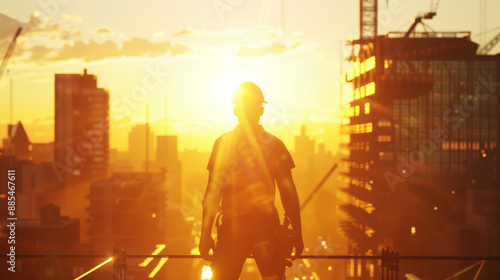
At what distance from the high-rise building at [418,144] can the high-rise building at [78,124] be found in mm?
79953

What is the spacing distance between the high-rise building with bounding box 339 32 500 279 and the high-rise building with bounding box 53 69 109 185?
7995 centimetres

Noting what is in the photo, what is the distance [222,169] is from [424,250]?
9410 cm

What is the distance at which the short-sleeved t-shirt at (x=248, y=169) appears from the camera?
498cm

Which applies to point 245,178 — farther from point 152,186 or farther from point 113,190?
point 152,186

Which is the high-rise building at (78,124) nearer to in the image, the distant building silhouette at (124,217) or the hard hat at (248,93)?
the distant building silhouette at (124,217)

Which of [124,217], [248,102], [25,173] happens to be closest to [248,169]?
[248,102]

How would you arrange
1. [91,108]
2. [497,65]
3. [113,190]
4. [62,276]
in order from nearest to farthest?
[62,276] < [113,190] < [497,65] < [91,108]

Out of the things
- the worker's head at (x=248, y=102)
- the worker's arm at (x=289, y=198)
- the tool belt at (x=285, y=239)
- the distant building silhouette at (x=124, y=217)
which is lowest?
the distant building silhouette at (x=124, y=217)

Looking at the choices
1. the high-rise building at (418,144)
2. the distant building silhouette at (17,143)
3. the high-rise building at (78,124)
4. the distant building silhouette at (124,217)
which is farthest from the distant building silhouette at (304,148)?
the distant building silhouette at (17,143)

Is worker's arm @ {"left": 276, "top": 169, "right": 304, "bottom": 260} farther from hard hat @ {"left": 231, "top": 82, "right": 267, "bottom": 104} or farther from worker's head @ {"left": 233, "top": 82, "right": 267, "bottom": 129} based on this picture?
hard hat @ {"left": 231, "top": 82, "right": 267, "bottom": 104}

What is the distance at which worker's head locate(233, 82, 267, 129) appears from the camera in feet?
16.8

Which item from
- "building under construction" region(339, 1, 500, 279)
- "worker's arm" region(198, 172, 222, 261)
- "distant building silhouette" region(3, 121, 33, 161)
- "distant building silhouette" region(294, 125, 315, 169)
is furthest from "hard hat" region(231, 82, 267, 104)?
"distant building silhouette" region(294, 125, 315, 169)

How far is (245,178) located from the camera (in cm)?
496

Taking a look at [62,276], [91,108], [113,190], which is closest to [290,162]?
[62,276]
